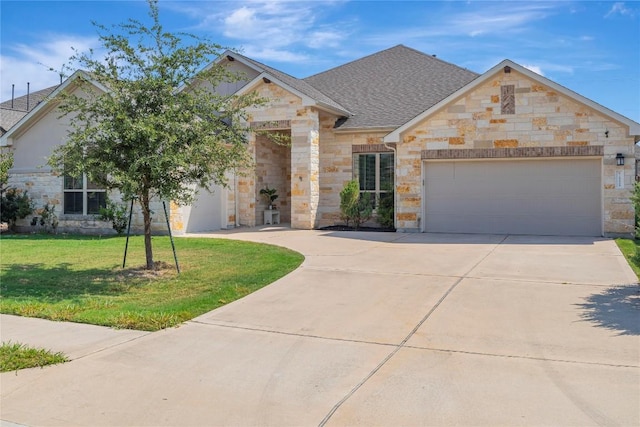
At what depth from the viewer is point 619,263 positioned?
1082 cm

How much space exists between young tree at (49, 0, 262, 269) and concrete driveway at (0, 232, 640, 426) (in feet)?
9.11

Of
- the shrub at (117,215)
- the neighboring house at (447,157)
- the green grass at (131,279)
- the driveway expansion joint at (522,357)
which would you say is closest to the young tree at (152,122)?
the green grass at (131,279)

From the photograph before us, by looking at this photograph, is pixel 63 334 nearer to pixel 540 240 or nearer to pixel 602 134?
pixel 540 240

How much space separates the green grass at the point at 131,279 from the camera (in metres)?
7.41

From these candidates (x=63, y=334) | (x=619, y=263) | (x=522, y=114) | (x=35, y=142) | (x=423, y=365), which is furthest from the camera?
(x=35, y=142)

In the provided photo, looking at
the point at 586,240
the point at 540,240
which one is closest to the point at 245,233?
the point at 540,240

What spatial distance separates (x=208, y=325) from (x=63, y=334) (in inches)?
67.0

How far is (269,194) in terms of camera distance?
67.3ft

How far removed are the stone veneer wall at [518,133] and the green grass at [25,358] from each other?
42.9 ft

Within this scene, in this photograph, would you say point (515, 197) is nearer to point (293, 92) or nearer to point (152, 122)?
point (293, 92)

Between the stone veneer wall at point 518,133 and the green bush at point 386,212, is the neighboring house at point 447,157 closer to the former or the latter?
the stone veneer wall at point 518,133

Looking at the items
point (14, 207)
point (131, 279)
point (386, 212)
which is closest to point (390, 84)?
point (386, 212)

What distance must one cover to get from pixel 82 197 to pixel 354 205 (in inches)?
364

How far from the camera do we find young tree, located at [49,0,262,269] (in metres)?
9.20
